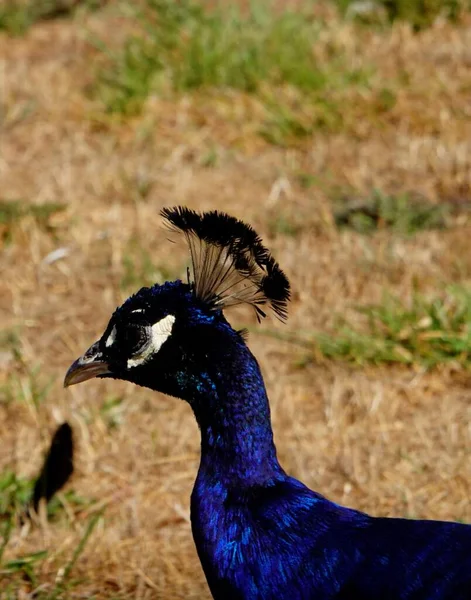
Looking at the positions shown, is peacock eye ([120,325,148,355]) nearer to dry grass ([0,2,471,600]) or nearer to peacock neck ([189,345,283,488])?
peacock neck ([189,345,283,488])

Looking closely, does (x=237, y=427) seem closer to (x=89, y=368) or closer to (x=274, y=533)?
(x=274, y=533)

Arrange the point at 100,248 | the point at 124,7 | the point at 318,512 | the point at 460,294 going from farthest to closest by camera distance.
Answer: the point at 124,7 → the point at 100,248 → the point at 460,294 → the point at 318,512

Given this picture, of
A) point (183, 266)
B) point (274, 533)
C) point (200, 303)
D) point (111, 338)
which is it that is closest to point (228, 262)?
point (200, 303)

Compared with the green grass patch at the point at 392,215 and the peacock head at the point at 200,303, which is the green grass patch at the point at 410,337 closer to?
the green grass patch at the point at 392,215

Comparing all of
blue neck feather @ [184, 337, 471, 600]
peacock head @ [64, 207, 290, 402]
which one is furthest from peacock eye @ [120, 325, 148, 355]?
blue neck feather @ [184, 337, 471, 600]

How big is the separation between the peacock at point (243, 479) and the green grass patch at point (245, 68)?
3.09m

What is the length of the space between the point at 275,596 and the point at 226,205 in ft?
9.61

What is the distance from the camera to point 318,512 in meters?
2.33

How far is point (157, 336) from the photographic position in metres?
2.48

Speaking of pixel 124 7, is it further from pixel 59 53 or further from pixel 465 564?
pixel 465 564

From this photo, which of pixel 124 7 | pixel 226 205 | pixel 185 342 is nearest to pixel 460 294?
pixel 226 205

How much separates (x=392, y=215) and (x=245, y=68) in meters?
1.37

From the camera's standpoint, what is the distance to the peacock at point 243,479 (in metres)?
2.20

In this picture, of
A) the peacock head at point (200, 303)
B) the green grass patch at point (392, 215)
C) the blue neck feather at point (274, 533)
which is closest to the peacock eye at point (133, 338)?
the peacock head at point (200, 303)
